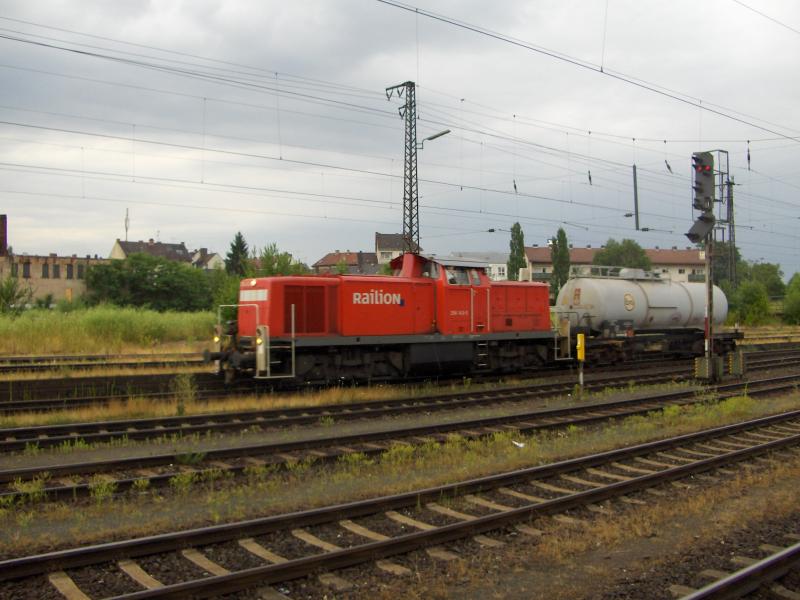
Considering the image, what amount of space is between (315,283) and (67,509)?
954 cm

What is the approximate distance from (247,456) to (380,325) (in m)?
7.40

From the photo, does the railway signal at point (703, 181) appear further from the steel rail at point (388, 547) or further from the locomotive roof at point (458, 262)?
the steel rail at point (388, 547)

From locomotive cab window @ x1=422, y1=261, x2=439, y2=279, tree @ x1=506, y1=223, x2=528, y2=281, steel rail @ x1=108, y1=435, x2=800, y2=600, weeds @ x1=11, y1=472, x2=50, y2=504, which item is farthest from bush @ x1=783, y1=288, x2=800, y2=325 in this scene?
weeds @ x1=11, y1=472, x2=50, y2=504

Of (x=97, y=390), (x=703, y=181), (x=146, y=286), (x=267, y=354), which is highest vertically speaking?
(x=703, y=181)

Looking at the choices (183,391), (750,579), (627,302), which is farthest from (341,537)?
(627,302)

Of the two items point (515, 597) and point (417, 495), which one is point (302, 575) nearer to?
point (515, 597)

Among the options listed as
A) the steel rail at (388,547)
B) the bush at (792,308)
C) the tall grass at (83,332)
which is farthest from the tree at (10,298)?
the bush at (792,308)

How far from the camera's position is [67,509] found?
26.1 feet

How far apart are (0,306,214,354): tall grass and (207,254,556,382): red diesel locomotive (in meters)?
13.4

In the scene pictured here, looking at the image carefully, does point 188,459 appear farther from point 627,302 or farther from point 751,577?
point 627,302

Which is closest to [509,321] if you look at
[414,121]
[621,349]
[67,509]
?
[621,349]

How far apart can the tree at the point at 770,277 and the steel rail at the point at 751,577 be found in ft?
295

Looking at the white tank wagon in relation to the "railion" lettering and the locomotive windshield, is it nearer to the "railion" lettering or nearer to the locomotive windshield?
the locomotive windshield

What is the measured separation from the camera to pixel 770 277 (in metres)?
96.1
